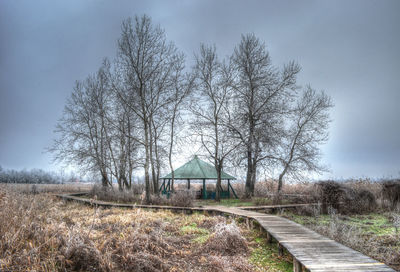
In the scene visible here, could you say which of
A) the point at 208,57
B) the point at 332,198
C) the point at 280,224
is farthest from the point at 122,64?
the point at 332,198

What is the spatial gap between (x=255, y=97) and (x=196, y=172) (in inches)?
277

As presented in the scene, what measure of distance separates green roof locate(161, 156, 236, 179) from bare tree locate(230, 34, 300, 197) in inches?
115

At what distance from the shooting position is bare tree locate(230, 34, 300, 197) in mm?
16703

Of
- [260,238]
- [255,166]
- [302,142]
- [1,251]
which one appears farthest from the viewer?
[302,142]

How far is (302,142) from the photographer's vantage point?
19.0 m

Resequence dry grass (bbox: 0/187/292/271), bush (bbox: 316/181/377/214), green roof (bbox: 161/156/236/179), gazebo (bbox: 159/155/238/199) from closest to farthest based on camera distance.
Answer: dry grass (bbox: 0/187/292/271) → bush (bbox: 316/181/377/214) → gazebo (bbox: 159/155/238/199) → green roof (bbox: 161/156/236/179)

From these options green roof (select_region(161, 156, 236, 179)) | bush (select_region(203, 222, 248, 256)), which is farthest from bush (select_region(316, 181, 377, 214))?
green roof (select_region(161, 156, 236, 179))

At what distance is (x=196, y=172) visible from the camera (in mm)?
19391

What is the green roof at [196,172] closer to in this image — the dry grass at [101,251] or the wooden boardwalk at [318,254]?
the wooden boardwalk at [318,254]

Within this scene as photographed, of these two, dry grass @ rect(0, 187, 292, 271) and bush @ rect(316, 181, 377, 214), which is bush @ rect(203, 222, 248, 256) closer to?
dry grass @ rect(0, 187, 292, 271)

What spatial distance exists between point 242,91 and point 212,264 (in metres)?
14.6

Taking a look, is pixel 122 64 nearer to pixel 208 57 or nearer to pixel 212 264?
pixel 208 57

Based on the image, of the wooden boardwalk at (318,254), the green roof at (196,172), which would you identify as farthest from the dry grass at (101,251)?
the green roof at (196,172)

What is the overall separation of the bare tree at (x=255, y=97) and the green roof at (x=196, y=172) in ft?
9.60
